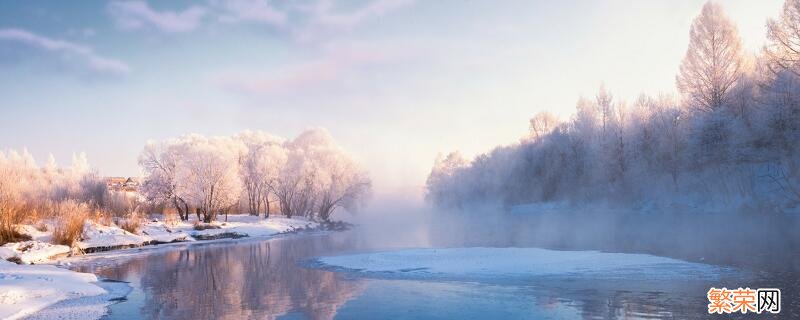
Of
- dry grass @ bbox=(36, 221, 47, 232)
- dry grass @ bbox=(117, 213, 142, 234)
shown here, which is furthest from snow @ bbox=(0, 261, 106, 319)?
dry grass @ bbox=(117, 213, 142, 234)

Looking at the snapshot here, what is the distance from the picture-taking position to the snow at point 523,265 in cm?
1556

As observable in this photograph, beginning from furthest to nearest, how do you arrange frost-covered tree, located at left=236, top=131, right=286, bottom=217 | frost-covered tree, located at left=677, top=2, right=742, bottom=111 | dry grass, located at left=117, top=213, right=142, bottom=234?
frost-covered tree, located at left=236, top=131, right=286, bottom=217 → frost-covered tree, located at left=677, top=2, right=742, bottom=111 → dry grass, located at left=117, top=213, right=142, bottom=234

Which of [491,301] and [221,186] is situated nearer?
[491,301]

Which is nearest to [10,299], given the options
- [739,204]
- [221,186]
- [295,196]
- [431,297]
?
[431,297]

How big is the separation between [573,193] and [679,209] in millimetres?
27388

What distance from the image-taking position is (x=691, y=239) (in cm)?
2631

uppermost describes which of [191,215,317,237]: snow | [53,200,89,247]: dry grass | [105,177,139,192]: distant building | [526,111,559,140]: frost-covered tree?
[526,111,559,140]: frost-covered tree

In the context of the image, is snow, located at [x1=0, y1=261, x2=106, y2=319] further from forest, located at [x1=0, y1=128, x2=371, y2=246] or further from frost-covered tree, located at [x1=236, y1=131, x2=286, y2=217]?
frost-covered tree, located at [x1=236, y1=131, x2=286, y2=217]

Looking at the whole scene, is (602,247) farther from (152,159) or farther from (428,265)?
(152,159)

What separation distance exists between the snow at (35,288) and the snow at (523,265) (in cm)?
830

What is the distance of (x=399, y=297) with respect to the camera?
13.2m

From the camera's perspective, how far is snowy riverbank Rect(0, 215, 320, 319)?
12859 mm

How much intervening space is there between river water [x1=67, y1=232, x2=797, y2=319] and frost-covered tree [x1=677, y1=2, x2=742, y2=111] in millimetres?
51123

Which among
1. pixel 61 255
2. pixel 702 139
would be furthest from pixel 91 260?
pixel 702 139
